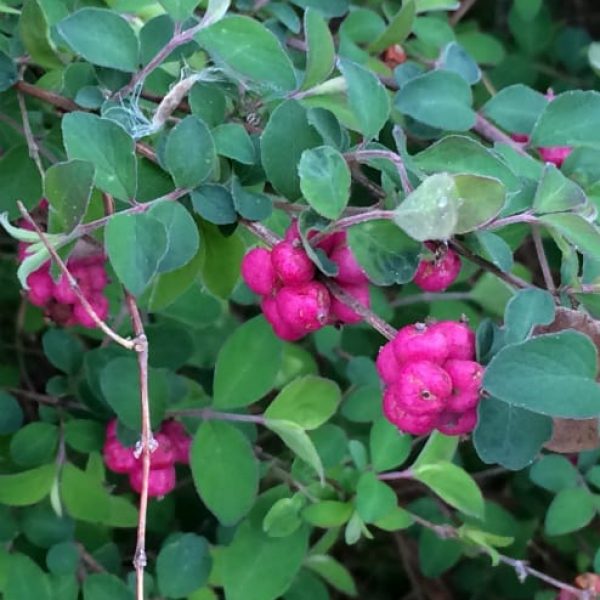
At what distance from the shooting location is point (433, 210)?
0.76 meters

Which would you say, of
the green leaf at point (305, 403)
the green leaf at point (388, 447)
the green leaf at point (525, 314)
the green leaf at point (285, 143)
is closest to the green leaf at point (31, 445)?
the green leaf at point (305, 403)

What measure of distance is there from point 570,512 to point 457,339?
0.56m

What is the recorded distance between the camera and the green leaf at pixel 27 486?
47.2 inches

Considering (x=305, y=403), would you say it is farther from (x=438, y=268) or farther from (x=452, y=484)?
(x=438, y=268)

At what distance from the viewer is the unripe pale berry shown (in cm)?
81

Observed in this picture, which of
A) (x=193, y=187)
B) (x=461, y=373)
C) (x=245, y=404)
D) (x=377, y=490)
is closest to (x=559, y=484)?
(x=377, y=490)

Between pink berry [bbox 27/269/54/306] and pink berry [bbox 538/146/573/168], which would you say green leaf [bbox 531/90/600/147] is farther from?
pink berry [bbox 27/269/54/306]

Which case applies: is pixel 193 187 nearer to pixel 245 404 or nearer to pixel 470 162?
pixel 470 162

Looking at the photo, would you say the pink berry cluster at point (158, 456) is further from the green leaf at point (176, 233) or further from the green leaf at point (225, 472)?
the green leaf at point (176, 233)

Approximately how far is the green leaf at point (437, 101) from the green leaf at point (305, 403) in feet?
1.02

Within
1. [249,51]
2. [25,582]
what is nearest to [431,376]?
[249,51]

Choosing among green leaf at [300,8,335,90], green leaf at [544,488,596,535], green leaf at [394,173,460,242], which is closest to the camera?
green leaf at [394,173,460,242]

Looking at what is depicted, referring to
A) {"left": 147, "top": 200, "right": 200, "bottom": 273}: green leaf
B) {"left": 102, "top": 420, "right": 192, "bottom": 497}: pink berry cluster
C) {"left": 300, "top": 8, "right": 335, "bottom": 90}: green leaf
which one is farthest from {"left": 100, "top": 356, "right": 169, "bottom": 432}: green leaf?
{"left": 300, "top": 8, "right": 335, "bottom": 90}: green leaf

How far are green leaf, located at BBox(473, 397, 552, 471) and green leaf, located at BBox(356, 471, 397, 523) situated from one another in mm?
289
